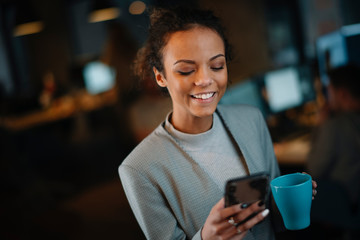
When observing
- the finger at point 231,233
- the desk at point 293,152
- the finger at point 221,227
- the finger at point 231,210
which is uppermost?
the finger at point 231,210

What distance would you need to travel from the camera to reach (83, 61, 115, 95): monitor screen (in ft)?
22.7

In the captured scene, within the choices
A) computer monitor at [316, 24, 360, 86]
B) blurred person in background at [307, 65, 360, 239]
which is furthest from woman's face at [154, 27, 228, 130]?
computer monitor at [316, 24, 360, 86]

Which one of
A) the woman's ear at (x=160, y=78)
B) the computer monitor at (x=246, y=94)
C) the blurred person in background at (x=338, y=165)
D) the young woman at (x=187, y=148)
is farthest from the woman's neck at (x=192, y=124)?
the computer monitor at (x=246, y=94)

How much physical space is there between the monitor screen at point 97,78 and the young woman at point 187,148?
5.94 metres

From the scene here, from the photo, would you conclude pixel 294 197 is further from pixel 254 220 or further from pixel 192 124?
pixel 192 124

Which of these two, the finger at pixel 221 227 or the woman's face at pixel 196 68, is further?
the woman's face at pixel 196 68

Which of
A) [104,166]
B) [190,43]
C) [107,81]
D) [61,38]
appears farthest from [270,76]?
[61,38]

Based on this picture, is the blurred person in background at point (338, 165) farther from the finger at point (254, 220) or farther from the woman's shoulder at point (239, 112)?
the finger at point (254, 220)

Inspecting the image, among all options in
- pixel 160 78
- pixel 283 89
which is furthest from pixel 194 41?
pixel 283 89

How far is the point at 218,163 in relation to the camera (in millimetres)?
1095

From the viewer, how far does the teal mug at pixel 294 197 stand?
2.90 ft

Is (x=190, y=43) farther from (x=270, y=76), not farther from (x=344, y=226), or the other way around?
(x=270, y=76)

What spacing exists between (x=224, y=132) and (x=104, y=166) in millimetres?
4409

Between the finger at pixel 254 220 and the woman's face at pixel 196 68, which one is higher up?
the woman's face at pixel 196 68
